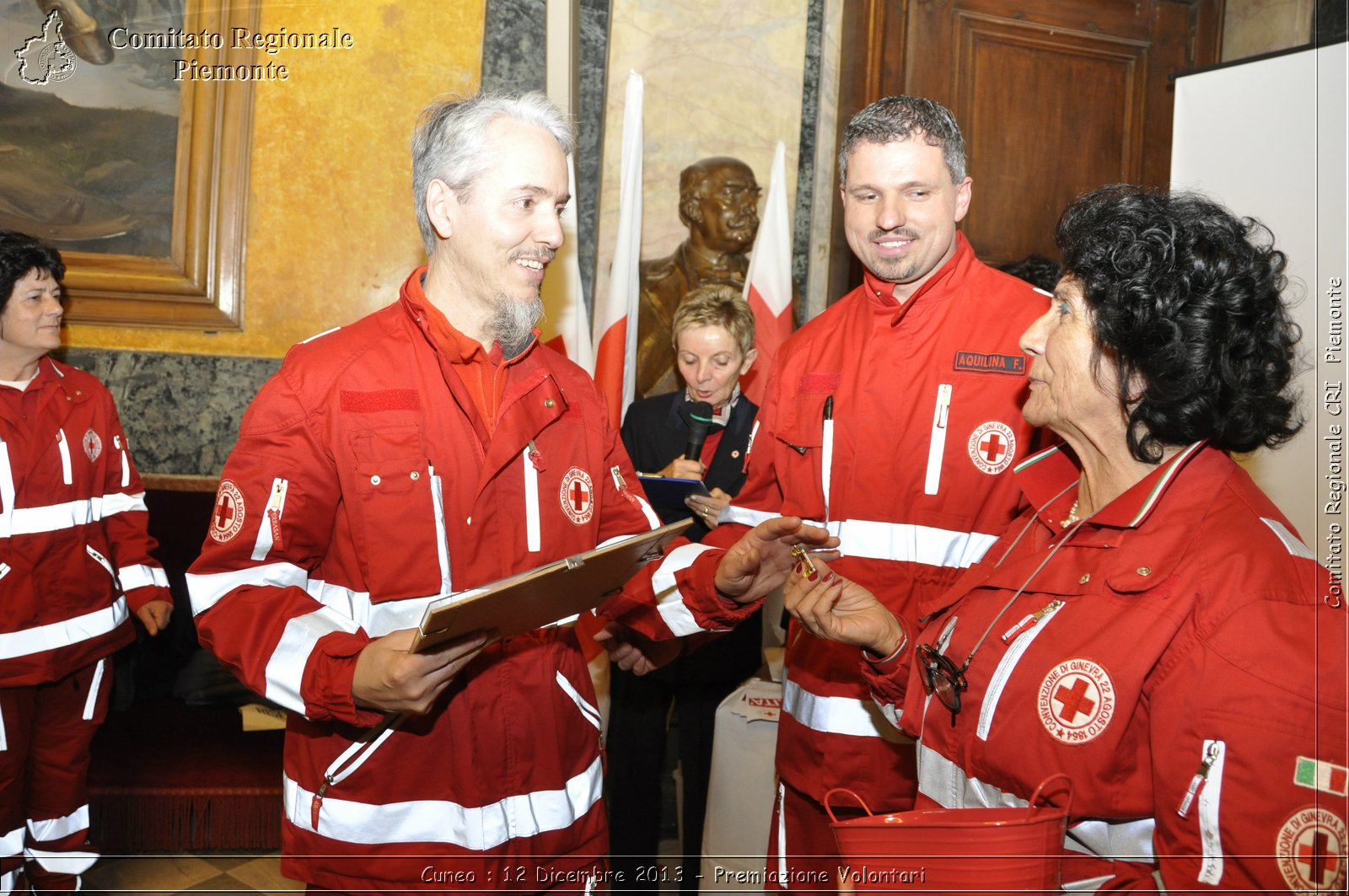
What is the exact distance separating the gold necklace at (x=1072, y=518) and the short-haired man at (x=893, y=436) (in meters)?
0.56

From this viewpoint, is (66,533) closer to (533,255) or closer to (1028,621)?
(533,255)

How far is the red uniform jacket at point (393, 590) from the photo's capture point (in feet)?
5.74

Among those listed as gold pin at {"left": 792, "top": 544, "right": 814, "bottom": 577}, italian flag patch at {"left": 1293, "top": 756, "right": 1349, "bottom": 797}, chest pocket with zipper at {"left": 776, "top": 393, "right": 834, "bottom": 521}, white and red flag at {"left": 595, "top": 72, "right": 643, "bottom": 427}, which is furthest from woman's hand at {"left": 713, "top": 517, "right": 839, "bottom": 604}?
white and red flag at {"left": 595, "top": 72, "right": 643, "bottom": 427}

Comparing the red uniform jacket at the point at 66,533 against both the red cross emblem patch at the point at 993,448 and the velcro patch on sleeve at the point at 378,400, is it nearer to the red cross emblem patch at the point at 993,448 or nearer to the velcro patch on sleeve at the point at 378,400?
the velcro patch on sleeve at the point at 378,400

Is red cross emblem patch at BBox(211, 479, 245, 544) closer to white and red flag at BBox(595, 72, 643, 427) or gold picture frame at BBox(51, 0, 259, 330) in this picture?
white and red flag at BBox(595, 72, 643, 427)

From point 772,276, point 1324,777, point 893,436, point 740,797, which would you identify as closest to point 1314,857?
point 1324,777

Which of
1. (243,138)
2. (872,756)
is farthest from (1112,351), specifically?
(243,138)

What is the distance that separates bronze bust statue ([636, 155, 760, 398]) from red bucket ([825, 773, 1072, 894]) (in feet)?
11.9

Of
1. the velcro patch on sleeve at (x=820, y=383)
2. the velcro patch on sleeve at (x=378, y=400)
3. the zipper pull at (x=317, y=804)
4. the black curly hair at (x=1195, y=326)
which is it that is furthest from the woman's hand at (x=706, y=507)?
the black curly hair at (x=1195, y=326)

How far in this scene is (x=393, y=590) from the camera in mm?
1834

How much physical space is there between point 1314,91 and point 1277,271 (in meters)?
2.02

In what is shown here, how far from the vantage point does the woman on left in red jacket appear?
11.4 ft

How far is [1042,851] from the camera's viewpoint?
4.19 ft

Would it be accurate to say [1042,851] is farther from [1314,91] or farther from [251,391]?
[251,391]
